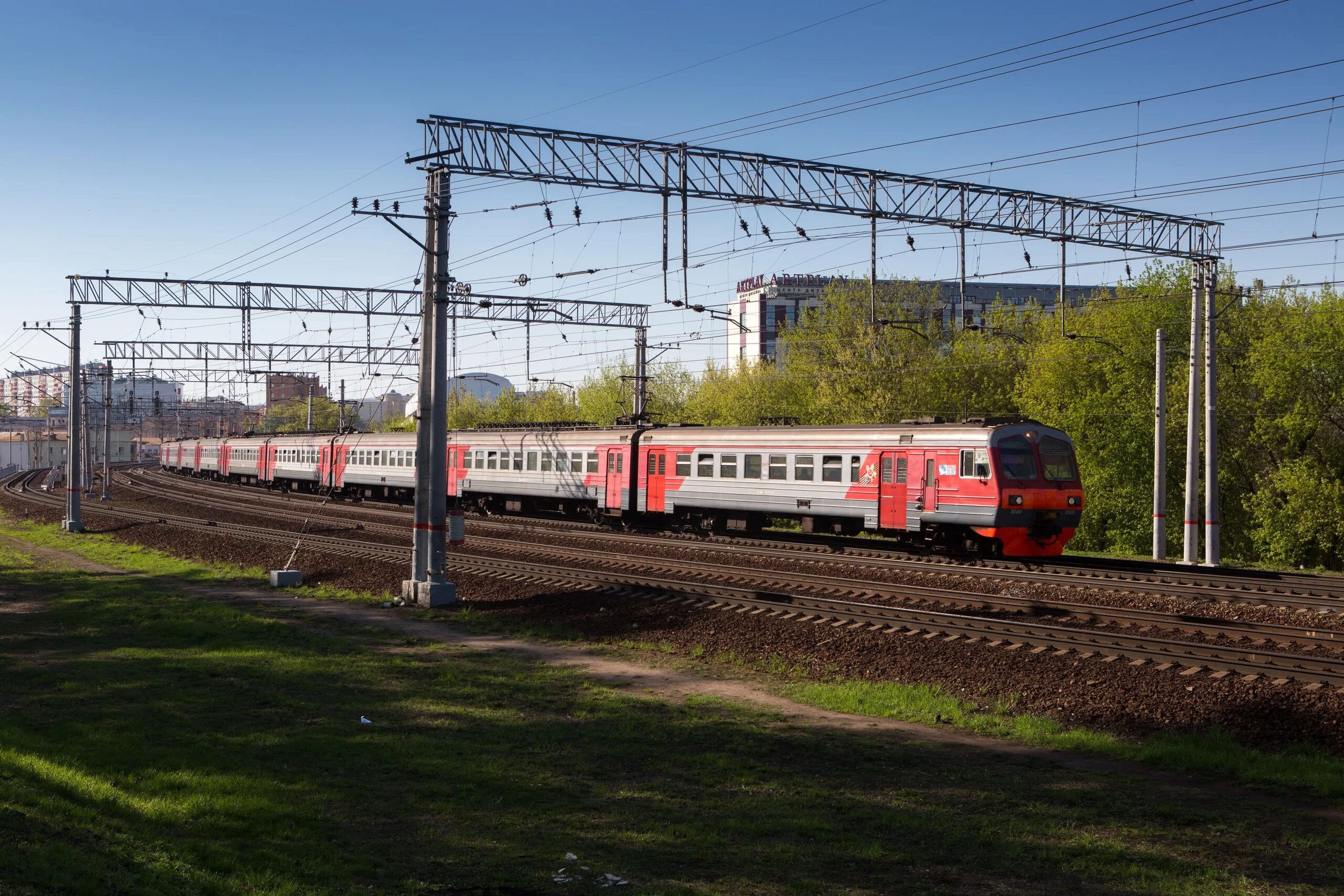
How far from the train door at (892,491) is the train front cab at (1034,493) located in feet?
6.24

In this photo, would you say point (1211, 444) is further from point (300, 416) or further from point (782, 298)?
point (300, 416)

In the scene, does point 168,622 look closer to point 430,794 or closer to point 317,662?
point 317,662

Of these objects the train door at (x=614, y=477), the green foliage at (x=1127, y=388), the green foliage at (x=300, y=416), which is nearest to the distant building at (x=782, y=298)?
the green foliage at (x=300, y=416)

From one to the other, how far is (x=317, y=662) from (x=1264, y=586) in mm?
16289

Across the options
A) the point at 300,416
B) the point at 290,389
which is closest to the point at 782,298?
the point at 300,416

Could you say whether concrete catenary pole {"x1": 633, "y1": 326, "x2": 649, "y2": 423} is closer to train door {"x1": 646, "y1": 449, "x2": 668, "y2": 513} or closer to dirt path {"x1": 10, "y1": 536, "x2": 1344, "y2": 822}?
train door {"x1": 646, "y1": 449, "x2": 668, "y2": 513}

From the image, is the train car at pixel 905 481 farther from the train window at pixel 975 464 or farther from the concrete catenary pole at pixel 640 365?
the concrete catenary pole at pixel 640 365

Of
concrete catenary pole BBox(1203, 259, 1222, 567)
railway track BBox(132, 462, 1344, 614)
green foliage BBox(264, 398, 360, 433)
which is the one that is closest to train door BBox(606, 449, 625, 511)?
railway track BBox(132, 462, 1344, 614)

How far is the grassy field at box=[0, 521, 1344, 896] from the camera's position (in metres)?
6.89

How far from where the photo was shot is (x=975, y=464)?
2462 cm

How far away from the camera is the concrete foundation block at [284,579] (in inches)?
907

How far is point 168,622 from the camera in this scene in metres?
17.4

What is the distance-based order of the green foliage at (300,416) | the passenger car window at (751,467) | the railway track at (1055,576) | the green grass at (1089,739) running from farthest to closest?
the green foliage at (300,416), the passenger car window at (751,467), the railway track at (1055,576), the green grass at (1089,739)

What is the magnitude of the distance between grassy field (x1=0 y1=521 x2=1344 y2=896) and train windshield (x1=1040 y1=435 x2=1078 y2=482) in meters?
15.1
